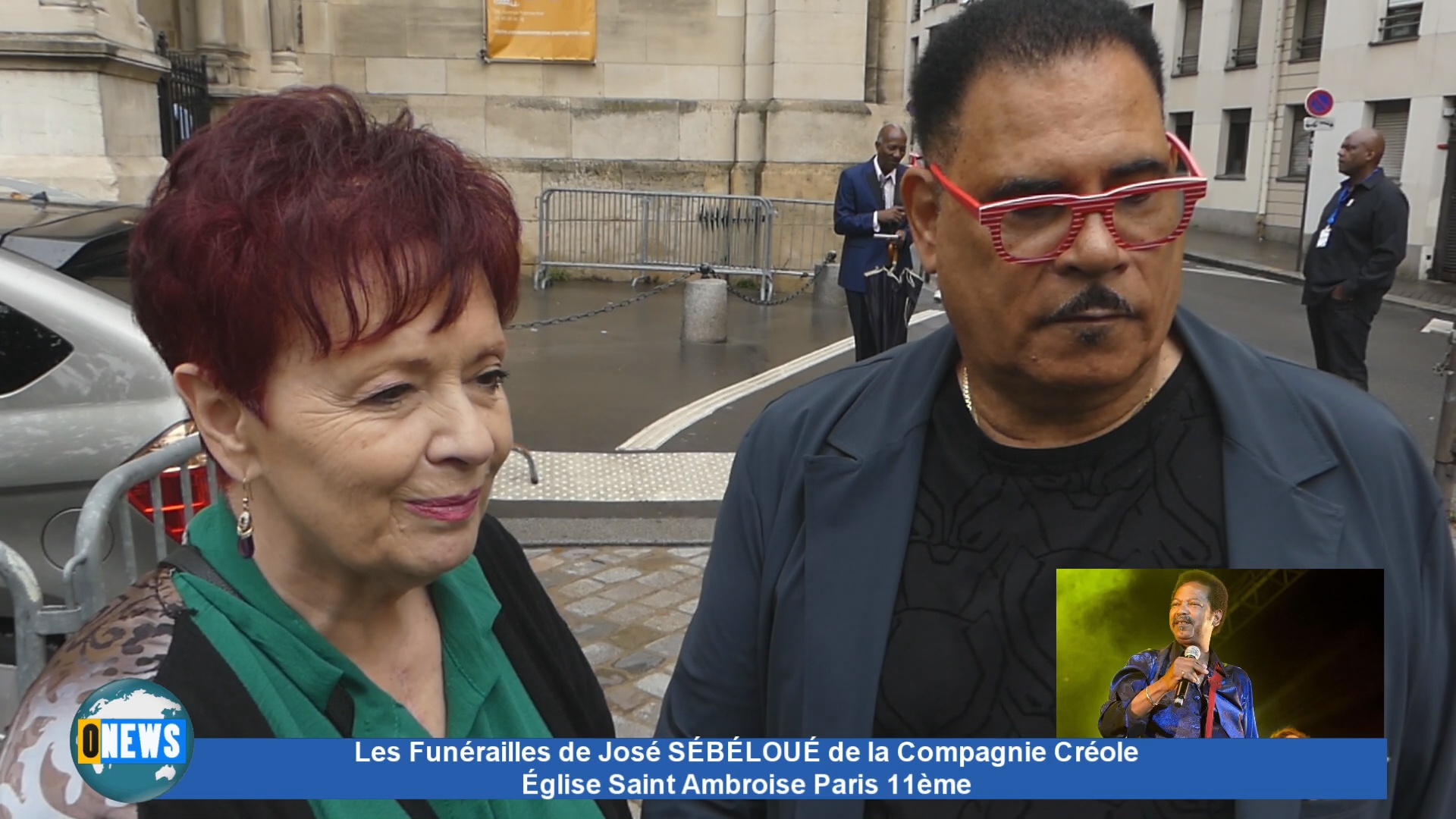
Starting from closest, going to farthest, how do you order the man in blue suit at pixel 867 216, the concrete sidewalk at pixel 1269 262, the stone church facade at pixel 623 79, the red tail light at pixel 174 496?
1. the red tail light at pixel 174 496
2. the man in blue suit at pixel 867 216
3. the stone church facade at pixel 623 79
4. the concrete sidewalk at pixel 1269 262

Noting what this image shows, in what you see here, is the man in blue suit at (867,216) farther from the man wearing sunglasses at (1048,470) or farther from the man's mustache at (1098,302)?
the man's mustache at (1098,302)

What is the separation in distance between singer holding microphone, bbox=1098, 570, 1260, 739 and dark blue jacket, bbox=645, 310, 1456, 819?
0.13 metres

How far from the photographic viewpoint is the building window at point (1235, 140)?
96.3 ft

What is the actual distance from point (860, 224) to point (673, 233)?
22.3 ft

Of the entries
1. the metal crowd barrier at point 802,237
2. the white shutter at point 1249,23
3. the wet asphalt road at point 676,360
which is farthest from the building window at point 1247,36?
the metal crowd barrier at point 802,237

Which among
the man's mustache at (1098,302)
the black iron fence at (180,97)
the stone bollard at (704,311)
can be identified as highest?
the black iron fence at (180,97)

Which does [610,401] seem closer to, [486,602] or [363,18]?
[486,602]

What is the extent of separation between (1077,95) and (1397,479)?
610 mm

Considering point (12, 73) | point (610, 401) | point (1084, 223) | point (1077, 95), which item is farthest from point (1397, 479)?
point (12, 73)

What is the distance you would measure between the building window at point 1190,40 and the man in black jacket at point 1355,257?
2477 cm

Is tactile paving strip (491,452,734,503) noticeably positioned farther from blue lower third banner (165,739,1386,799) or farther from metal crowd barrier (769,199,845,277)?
metal crowd barrier (769,199,845,277)

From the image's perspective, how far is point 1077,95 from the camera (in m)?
1.47

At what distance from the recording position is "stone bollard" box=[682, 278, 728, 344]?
10.5m

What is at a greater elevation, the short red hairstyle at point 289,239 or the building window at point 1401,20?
the building window at point 1401,20
